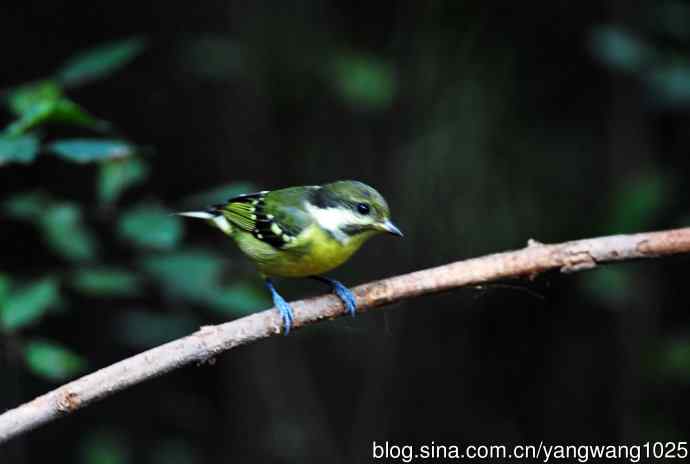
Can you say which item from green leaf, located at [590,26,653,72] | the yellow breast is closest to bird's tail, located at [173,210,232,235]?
the yellow breast

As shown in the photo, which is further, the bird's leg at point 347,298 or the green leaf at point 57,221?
the green leaf at point 57,221

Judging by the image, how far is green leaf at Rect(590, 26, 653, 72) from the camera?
154 inches

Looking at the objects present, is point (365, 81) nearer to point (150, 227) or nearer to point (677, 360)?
point (150, 227)

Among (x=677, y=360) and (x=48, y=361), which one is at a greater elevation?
(x=677, y=360)

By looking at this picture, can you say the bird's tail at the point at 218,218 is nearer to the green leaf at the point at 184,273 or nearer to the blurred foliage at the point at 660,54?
the green leaf at the point at 184,273

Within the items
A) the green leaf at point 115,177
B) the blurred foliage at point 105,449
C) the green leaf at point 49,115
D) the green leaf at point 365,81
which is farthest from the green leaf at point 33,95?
the blurred foliage at point 105,449

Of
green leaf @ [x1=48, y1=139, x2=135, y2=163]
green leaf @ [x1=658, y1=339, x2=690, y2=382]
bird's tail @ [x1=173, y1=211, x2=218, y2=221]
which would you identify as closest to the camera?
green leaf @ [x1=48, y1=139, x2=135, y2=163]

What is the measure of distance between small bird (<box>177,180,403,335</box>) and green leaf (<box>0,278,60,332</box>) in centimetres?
62

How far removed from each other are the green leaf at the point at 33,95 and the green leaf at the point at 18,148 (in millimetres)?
166

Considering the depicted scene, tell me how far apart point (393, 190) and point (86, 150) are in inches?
98.1

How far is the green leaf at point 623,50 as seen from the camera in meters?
3.90

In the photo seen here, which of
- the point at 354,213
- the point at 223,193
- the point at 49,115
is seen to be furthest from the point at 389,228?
the point at 49,115

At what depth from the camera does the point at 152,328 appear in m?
3.98

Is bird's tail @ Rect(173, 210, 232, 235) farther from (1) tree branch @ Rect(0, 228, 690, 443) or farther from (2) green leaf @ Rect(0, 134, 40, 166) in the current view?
(2) green leaf @ Rect(0, 134, 40, 166)
